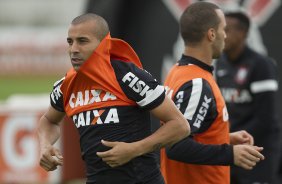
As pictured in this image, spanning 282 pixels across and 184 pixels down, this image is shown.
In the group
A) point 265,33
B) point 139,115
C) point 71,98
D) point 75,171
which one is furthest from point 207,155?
point 75,171

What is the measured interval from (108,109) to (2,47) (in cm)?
3081

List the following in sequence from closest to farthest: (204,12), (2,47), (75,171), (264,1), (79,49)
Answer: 1. (79,49)
2. (204,12)
3. (264,1)
4. (75,171)
5. (2,47)

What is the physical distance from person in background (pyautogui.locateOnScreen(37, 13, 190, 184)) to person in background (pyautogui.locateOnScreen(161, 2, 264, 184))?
32 cm

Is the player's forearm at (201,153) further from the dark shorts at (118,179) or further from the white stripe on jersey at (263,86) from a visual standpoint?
the white stripe on jersey at (263,86)

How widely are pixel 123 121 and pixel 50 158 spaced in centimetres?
52

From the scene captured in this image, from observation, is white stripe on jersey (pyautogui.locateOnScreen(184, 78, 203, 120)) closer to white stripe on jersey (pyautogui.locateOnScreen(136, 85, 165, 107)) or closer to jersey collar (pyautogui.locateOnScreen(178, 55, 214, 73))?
jersey collar (pyautogui.locateOnScreen(178, 55, 214, 73))

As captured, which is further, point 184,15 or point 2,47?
point 2,47

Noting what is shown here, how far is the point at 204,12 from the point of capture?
568 cm

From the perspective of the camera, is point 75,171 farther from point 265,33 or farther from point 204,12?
point 204,12

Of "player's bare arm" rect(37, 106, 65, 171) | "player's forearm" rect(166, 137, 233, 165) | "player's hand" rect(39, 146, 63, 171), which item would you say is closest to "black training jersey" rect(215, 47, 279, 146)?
"player's forearm" rect(166, 137, 233, 165)

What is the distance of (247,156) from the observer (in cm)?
513

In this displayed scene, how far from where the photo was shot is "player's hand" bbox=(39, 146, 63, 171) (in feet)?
16.8

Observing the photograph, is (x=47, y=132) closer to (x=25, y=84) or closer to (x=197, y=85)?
(x=197, y=85)

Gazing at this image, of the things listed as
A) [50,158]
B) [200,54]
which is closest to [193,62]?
[200,54]
